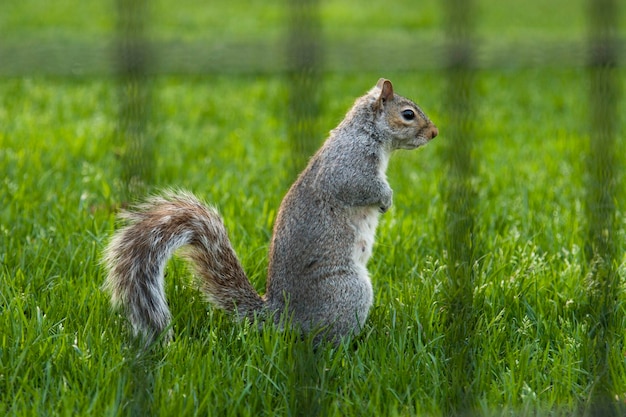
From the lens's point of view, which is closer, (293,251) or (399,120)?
(293,251)

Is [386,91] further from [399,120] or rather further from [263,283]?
[263,283]

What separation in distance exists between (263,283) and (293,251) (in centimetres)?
41

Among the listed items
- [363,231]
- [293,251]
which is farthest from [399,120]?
[293,251]

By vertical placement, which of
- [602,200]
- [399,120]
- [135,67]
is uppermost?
[135,67]

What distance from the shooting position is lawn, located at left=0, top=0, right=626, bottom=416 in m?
1.99

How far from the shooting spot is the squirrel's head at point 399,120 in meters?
2.65

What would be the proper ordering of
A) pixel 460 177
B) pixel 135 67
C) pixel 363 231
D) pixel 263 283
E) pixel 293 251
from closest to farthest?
pixel 135 67, pixel 460 177, pixel 293 251, pixel 363 231, pixel 263 283

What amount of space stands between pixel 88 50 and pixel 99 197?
1715 mm

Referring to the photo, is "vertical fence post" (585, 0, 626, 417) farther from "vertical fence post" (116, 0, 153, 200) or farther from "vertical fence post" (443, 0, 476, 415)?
"vertical fence post" (116, 0, 153, 200)

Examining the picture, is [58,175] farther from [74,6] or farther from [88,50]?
[74,6]

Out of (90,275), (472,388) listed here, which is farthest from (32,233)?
(472,388)

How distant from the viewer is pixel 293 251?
2408mm

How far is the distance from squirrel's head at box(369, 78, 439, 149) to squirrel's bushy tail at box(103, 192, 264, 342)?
62 cm

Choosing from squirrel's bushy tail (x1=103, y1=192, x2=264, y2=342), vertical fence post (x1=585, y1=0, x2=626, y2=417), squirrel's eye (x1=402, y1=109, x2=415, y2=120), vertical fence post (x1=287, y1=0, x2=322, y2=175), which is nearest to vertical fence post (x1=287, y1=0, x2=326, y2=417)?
vertical fence post (x1=287, y1=0, x2=322, y2=175)
